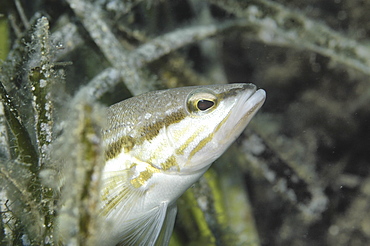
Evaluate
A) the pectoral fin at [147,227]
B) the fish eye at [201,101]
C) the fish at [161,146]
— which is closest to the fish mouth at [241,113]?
the fish at [161,146]

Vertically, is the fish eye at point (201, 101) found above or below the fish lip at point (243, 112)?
above

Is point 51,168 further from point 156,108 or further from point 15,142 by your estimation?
point 156,108

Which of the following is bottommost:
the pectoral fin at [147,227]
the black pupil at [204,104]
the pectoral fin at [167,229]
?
the pectoral fin at [167,229]

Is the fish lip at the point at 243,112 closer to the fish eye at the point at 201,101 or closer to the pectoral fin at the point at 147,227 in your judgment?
the fish eye at the point at 201,101

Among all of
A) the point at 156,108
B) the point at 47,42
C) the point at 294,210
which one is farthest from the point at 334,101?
the point at 47,42

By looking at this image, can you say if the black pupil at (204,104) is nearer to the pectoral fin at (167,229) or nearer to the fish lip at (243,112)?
the fish lip at (243,112)

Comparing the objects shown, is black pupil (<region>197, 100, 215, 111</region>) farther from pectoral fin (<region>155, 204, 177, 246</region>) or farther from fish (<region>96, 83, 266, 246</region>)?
pectoral fin (<region>155, 204, 177, 246</region>)

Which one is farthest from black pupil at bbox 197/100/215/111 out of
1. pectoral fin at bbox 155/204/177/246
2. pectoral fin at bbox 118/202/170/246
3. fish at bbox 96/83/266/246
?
pectoral fin at bbox 155/204/177/246

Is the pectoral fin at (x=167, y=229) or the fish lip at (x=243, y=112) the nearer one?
the fish lip at (x=243, y=112)
